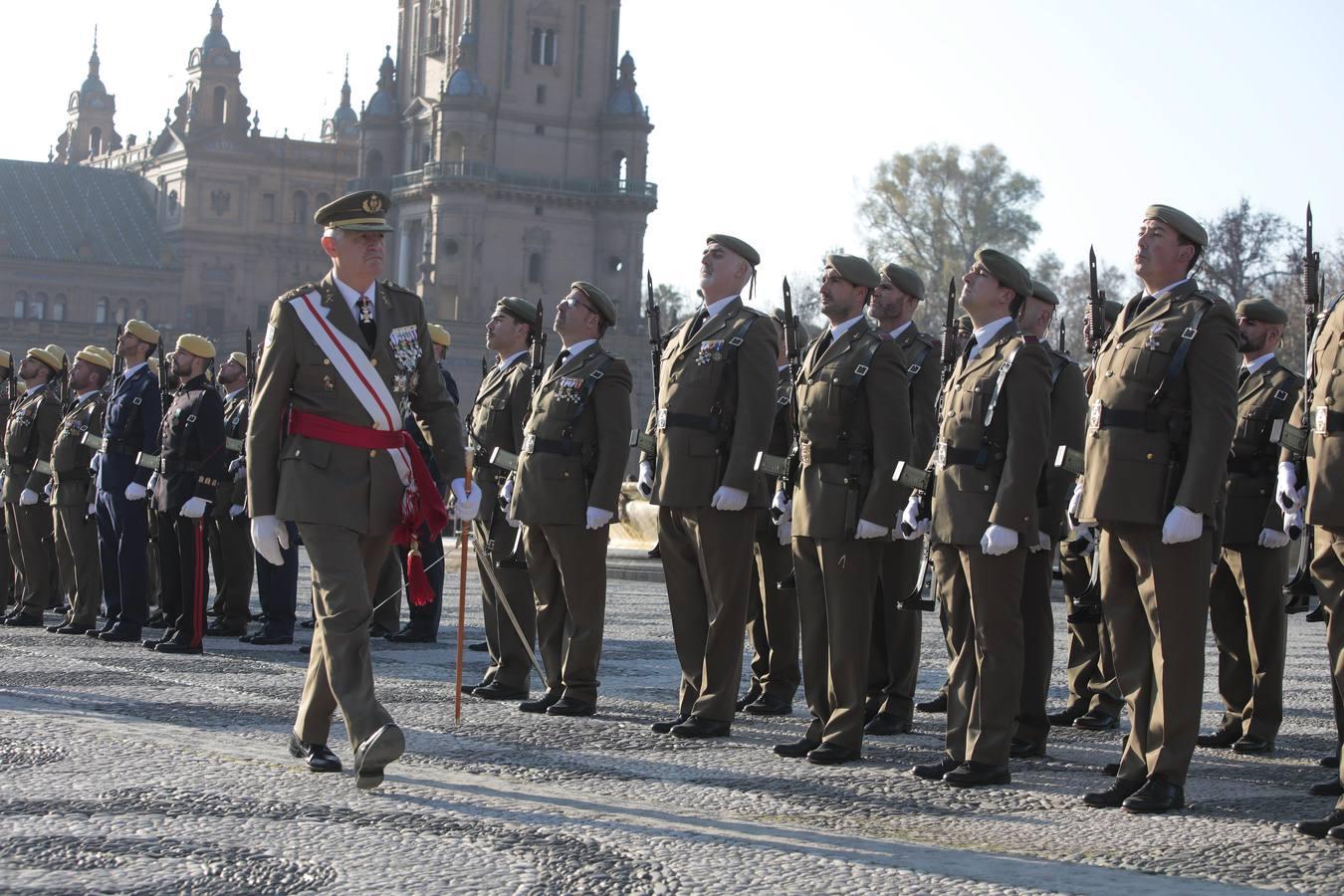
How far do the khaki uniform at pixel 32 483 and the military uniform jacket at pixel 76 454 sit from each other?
585 millimetres

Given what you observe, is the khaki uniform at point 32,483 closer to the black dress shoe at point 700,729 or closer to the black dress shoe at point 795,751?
the black dress shoe at point 700,729

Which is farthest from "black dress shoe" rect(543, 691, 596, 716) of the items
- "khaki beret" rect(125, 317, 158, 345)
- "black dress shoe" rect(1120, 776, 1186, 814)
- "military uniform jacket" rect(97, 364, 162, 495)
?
"khaki beret" rect(125, 317, 158, 345)

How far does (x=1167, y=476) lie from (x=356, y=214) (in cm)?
348

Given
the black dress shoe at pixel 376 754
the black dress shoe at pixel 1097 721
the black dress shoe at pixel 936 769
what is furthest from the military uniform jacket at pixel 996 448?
the black dress shoe at pixel 376 754

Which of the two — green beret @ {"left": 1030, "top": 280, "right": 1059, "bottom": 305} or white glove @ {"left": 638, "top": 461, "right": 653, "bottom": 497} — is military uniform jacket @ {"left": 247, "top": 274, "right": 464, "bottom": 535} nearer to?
white glove @ {"left": 638, "top": 461, "right": 653, "bottom": 497}

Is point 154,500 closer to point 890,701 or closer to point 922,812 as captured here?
point 890,701

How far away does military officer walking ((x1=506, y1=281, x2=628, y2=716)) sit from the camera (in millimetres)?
10773

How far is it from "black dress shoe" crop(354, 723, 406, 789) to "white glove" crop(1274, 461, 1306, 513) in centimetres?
414

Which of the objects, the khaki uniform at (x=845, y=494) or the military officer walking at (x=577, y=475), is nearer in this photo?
the khaki uniform at (x=845, y=494)

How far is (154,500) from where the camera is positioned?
14742mm

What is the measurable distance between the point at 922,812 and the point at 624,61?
353 feet

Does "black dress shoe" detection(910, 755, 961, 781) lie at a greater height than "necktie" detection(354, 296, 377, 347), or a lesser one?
lesser

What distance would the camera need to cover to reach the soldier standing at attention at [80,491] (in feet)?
51.2

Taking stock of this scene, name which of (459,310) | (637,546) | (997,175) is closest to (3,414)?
(637,546)
